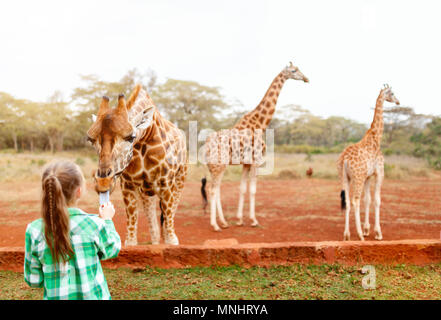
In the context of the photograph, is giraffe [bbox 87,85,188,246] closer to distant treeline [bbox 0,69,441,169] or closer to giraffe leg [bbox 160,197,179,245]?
giraffe leg [bbox 160,197,179,245]

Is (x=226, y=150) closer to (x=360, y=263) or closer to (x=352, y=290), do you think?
(x=360, y=263)

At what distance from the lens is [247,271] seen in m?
3.85

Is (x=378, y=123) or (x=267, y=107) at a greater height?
(x=267, y=107)

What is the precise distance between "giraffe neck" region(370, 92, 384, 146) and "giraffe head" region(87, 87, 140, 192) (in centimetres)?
502

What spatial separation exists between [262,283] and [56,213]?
240cm

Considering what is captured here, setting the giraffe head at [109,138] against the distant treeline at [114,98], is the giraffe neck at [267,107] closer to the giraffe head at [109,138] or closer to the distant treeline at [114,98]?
the giraffe head at [109,138]

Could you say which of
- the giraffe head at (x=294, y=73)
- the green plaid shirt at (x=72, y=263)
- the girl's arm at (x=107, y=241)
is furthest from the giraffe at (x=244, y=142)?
the green plaid shirt at (x=72, y=263)

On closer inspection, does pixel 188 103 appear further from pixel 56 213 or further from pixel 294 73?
pixel 56 213

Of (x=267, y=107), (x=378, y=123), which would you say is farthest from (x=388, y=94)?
(x=267, y=107)

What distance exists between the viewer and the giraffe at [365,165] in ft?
19.5

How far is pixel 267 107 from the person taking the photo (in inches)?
288

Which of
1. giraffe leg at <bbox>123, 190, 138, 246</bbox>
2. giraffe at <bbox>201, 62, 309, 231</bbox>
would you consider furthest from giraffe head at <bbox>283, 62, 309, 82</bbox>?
giraffe leg at <bbox>123, 190, 138, 246</bbox>

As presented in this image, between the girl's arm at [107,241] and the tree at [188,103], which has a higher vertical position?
the tree at [188,103]

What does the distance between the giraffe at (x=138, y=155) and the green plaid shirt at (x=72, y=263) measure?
94 cm
